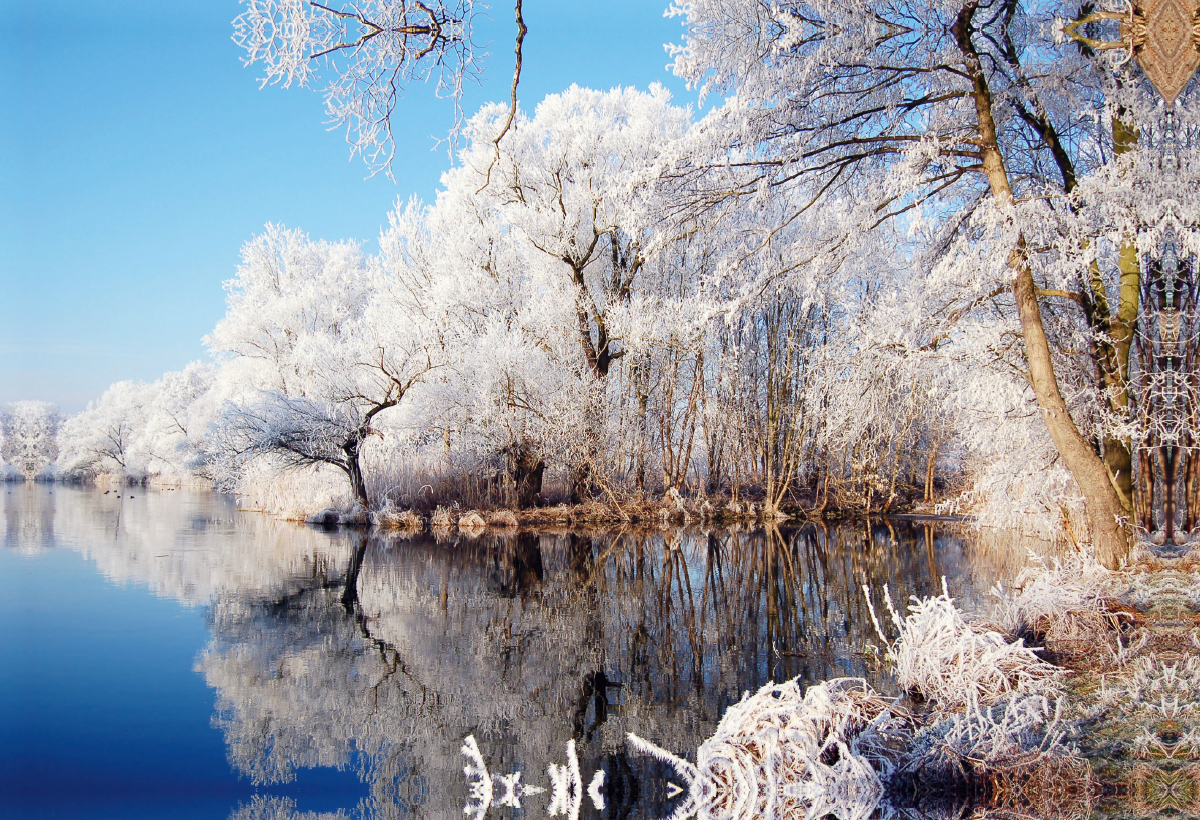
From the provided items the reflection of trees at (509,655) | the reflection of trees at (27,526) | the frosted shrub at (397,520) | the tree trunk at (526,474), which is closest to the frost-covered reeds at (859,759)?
the reflection of trees at (509,655)

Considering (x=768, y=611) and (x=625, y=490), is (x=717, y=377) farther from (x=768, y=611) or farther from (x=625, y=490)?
(x=768, y=611)

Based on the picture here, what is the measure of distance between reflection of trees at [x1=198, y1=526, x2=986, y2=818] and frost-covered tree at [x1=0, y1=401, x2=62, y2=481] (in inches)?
2008

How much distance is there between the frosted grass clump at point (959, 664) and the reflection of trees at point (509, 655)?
1.89 ft

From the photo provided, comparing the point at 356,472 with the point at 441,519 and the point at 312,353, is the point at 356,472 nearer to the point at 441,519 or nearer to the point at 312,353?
the point at 441,519

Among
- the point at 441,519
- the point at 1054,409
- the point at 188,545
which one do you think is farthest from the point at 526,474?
the point at 1054,409

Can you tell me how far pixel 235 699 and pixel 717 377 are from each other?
1369 centimetres

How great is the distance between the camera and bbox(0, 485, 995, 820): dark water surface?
350 cm

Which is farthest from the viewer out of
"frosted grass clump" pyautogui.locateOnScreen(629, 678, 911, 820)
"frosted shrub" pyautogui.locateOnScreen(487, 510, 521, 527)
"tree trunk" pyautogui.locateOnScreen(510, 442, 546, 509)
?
"tree trunk" pyautogui.locateOnScreen(510, 442, 546, 509)

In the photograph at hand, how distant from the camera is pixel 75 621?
21.7 ft

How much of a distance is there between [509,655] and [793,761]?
300cm

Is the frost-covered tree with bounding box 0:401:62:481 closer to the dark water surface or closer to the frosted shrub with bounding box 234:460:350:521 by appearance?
the frosted shrub with bounding box 234:460:350:521

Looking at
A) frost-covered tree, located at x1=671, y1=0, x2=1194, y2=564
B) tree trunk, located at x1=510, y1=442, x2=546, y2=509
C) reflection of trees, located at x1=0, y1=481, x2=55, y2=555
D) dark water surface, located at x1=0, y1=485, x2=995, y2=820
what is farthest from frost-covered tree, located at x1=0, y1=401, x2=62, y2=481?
frost-covered tree, located at x1=671, y1=0, x2=1194, y2=564

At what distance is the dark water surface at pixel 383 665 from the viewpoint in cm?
350

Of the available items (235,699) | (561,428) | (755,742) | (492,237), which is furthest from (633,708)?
(492,237)
